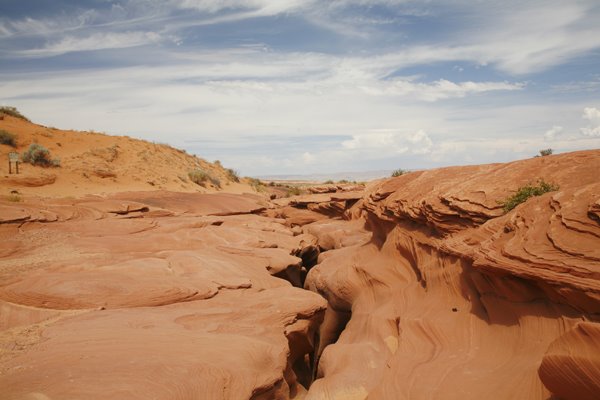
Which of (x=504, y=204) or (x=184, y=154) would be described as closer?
(x=504, y=204)

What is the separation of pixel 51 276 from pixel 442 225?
30.5 feet

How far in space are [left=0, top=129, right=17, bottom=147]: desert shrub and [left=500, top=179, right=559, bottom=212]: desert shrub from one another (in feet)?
107

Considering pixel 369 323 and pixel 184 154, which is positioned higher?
pixel 184 154

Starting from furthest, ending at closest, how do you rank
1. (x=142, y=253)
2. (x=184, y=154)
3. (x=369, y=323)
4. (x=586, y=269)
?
1. (x=184, y=154)
2. (x=142, y=253)
3. (x=369, y=323)
4. (x=586, y=269)

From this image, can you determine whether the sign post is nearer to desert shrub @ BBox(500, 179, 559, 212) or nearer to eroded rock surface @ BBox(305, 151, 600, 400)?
eroded rock surface @ BBox(305, 151, 600, 400)

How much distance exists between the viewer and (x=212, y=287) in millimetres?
10711

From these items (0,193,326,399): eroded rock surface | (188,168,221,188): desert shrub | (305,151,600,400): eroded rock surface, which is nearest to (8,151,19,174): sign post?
(0,193,326,399): eroded rock surface

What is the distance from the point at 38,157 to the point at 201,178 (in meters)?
13.8

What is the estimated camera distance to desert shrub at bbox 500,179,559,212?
9141 mm

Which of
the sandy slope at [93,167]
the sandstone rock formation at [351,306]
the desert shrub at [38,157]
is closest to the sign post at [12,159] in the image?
the sandy slope at [93,167]

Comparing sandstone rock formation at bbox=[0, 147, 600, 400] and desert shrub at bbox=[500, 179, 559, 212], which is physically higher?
desert shrub at bbox=[500, 179, 559, 212]

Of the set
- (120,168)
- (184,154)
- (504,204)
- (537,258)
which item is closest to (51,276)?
(537,258)

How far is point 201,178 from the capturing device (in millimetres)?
39625

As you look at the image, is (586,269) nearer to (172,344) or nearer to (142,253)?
(172,344)
